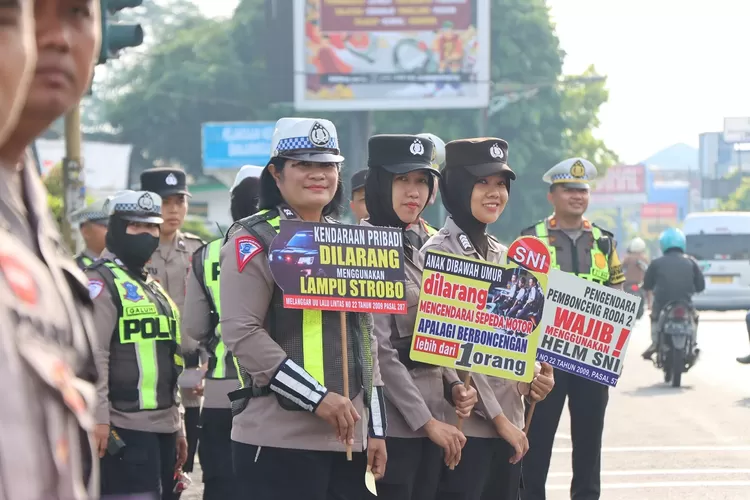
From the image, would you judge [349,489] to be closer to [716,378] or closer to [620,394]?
[620,394]

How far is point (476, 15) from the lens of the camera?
155ft

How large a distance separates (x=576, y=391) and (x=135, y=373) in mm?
2770

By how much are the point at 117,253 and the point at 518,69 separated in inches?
1734

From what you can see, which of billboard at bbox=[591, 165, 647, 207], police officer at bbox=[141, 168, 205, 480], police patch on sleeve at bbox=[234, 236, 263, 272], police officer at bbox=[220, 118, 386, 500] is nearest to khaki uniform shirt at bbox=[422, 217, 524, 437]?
police officer at bbox=[220, 118, 386, 500]

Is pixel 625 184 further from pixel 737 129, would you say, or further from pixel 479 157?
pixel 479 157

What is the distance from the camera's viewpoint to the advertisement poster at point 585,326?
20.5 feet

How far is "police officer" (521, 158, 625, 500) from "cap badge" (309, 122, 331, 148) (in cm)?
273

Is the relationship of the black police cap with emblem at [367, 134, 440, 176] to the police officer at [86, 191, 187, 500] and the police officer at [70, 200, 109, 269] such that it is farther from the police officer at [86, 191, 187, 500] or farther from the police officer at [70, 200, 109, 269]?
the police officer at [70, 200, 109, 269]

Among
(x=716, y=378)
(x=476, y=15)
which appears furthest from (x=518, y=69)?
(x=716, y=378)

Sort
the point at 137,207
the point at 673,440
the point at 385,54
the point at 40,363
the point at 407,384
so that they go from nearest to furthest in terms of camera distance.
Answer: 1. the point at 40,363
2. the point at 407,384
3. the point at 137,207
4. the point at 673,440
5. the point at 385,54

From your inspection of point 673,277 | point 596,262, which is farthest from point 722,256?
point 596,262

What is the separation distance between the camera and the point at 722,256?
102 feet

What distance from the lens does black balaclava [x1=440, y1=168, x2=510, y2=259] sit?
19.4 ft

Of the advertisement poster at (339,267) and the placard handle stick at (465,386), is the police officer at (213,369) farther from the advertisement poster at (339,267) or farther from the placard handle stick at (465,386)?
the advertisement poster at (339,267)
